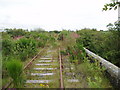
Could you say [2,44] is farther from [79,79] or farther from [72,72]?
[79,79]

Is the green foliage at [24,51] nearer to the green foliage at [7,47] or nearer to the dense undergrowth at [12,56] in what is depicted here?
the dense undergrowth at [12,56]

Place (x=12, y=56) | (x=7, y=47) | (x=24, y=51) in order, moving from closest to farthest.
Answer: (x=12, y=56) < (x=7, y=47) < (x=24, y=51)

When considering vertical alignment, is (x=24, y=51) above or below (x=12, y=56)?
above

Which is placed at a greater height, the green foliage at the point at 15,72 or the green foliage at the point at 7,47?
the green foliage at the point at 7,47

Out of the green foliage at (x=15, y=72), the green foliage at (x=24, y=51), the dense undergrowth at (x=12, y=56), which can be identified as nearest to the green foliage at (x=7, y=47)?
the dense undergrowth at (x=12, y=56)

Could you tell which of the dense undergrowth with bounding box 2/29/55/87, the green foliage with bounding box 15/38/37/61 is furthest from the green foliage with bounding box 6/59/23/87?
the green foliage with bounding box 15/38/37/61

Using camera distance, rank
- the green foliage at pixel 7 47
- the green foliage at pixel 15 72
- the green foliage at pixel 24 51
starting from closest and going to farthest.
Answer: the green foliage at pixel 15 72
the green foliage at pixel 7 47
the green foliage at pixel 24 51

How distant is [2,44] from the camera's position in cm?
716

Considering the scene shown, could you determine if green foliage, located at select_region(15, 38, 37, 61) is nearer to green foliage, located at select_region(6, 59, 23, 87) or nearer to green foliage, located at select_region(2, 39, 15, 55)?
green foliage, located at select_region(2, 39, 15, 55)

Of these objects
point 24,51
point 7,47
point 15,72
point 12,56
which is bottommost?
point 15,72

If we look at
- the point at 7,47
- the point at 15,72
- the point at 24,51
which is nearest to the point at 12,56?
the point at 7,47

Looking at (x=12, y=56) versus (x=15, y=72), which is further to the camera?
(x=12, y=56)

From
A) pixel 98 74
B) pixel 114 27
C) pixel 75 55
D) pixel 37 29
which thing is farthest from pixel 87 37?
pixel 37 29

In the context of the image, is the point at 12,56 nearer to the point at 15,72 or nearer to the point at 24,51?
the point at 24,51
